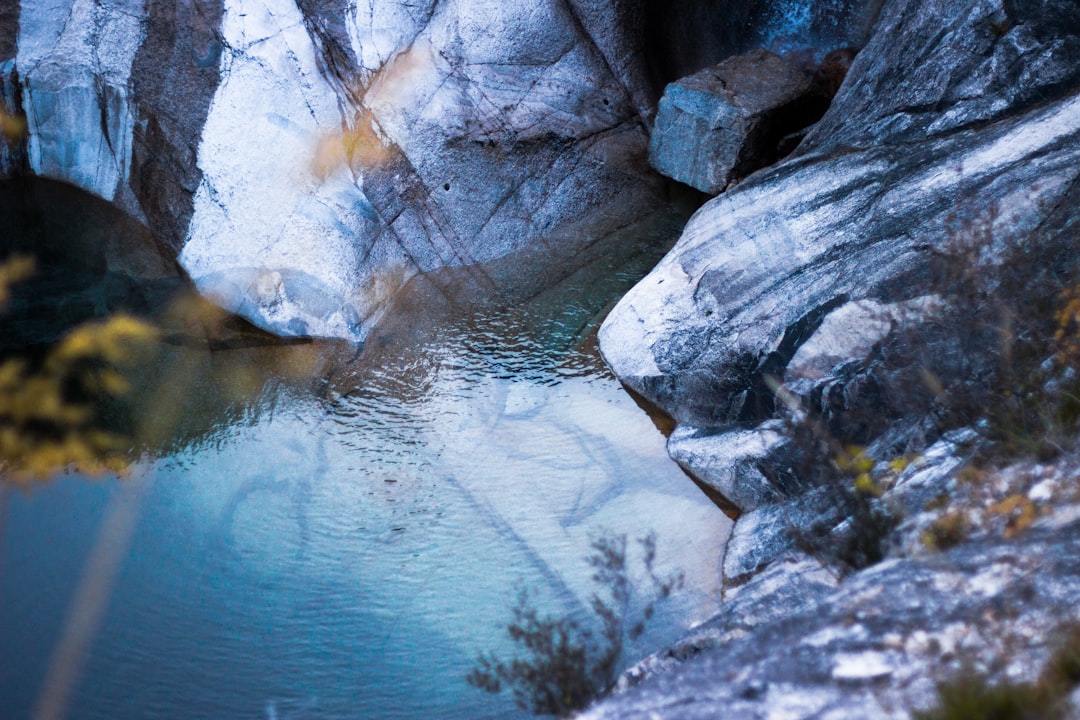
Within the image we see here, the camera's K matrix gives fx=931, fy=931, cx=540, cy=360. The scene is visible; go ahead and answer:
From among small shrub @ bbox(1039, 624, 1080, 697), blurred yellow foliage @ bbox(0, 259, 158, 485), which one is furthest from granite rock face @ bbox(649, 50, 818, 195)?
small shrub @ bbox(1039, 624, 1080, 697)

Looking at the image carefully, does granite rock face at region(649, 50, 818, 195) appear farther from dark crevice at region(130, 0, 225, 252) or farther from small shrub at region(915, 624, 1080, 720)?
small shrub at region(915, 624, 1080, 720)

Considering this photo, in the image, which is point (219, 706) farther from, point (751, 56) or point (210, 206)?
point (751, 56)

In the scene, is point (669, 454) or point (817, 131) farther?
point (817, 131)

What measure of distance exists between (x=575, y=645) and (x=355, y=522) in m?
1.43

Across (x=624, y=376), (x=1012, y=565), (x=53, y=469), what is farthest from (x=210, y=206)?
(x=1012, y=565)

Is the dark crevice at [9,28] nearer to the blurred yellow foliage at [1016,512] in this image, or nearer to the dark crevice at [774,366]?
the dark crevice at [774,366]

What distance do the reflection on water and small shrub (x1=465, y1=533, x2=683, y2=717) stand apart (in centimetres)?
7

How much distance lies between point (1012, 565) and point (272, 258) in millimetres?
4481

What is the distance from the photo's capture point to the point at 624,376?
4.79 meters

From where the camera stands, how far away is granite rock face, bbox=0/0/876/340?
221 inches

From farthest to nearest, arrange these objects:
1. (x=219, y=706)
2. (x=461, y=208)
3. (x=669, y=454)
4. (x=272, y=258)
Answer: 1. (x=461, y=208)
2. (x=272, y=258)
3. (x=669, y=454)
4. (x=219, y=706)

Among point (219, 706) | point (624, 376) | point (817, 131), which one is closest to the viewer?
point (219, 706)

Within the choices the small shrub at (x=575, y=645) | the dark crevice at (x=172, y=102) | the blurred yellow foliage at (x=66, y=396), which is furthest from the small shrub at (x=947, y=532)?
the dark crevice at (x=172, y=102)

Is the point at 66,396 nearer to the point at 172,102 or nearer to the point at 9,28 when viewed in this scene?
the point at 172,102
